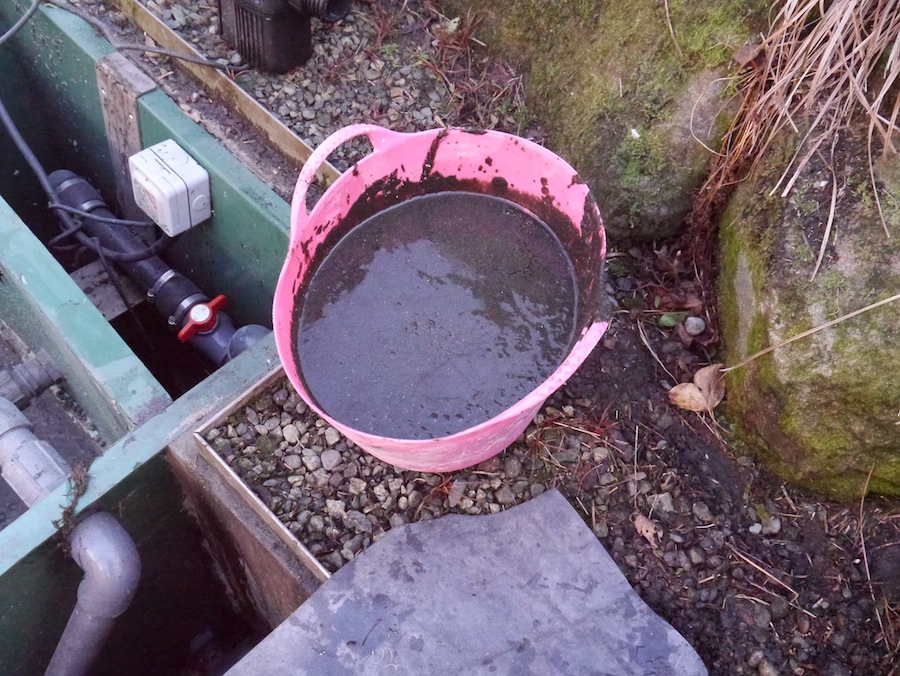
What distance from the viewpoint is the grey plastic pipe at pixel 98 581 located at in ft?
5.16

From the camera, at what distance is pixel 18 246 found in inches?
79.0

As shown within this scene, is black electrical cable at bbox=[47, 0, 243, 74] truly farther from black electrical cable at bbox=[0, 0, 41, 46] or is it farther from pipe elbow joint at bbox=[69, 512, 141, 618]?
pipe elbow joint at bbox=[69, 512, 141, 618]

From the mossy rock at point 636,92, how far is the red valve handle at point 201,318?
1197 millimetres

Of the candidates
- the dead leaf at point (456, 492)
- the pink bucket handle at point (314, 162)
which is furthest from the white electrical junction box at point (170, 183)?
the dead leaf at point (456, 492)

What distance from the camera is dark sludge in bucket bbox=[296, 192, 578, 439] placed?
4.51ft

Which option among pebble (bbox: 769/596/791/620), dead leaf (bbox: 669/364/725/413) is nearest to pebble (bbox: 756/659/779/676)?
pebble (bbox: 769/596/791/620)

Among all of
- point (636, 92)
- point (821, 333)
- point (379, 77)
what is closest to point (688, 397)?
point (821, 333)

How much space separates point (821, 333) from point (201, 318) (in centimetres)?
178

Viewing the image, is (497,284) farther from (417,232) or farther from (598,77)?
(598,77)

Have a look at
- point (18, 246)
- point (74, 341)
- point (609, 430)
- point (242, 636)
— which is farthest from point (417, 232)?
point (242, 636)

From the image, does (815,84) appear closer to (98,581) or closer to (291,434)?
(291,434)

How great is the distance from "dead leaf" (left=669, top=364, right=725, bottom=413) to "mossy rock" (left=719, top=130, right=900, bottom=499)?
36 mm

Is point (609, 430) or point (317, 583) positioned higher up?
point (609, 430)

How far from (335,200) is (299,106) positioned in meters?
0.86
